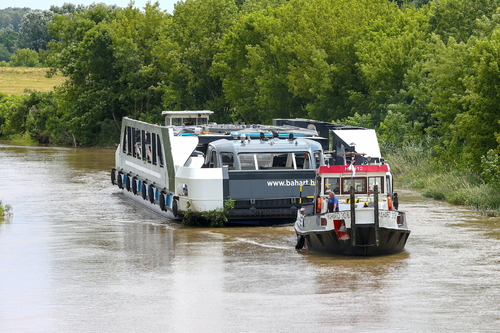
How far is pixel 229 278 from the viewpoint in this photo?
62.5 feet

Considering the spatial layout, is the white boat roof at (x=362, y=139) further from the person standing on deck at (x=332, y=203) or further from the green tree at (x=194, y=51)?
the green tree at (x=194, y=51)

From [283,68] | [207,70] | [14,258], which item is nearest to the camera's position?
[14,258]

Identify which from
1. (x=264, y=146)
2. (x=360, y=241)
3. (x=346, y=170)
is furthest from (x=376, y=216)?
(x=264, y=146)

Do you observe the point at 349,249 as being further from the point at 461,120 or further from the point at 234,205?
the point at 461,120

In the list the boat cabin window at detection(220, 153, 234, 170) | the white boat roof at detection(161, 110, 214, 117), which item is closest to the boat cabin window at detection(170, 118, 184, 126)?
the white boat roof at detection(161, 110, 214, 117)

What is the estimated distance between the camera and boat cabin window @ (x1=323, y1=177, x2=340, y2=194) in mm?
21734

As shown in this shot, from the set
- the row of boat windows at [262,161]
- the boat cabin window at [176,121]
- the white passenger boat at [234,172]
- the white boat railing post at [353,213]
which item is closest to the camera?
the white boat railing post at [353,213]

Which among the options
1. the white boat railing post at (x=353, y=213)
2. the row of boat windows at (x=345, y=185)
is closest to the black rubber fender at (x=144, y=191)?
the row of boat windows at (x=345, y=185)

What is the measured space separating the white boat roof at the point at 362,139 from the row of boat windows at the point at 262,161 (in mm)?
2267

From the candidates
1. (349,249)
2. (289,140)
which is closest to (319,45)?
(289,140)

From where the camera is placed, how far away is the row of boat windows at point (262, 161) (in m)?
26.2

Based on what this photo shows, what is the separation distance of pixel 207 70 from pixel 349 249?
161 ft

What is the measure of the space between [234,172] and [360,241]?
232 inches

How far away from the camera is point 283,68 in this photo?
57.8m
